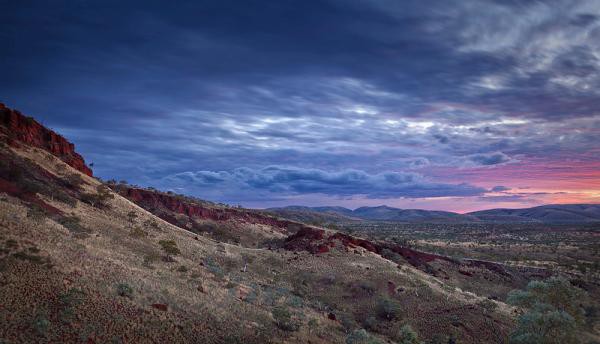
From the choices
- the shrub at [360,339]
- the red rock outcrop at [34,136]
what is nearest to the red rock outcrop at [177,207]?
the red rock outcrop at [34,136]

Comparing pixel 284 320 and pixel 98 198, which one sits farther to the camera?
pixel 98 198

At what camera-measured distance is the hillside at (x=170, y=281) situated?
15516 mm

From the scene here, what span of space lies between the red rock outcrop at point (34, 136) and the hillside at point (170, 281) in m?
0.16

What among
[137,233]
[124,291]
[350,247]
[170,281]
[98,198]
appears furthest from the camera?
[350,247]

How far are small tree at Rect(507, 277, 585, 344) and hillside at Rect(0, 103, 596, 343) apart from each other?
26.7 feet

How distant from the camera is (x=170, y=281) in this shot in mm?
21938

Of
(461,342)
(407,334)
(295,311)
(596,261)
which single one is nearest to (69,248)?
(295,311)

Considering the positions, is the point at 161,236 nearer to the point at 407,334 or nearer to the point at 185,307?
the point at 185,307


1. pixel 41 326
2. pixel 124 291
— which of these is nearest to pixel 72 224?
pixel 124 291

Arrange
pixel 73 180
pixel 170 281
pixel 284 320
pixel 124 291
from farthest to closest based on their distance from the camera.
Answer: pixel 73 180
pixel 170 281
pixel 284 320
pixel 124 291

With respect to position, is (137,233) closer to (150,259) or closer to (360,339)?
(150,259)

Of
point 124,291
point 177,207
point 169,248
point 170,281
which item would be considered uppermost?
point 177,207

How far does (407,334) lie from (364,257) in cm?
2097

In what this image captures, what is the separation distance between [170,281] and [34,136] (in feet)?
108
